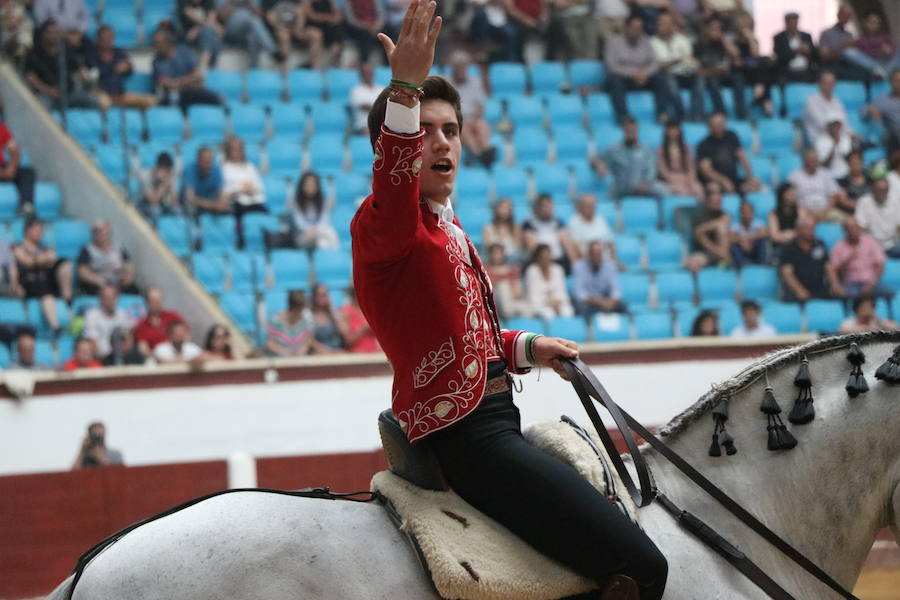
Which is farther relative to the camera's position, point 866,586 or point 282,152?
point 282,152

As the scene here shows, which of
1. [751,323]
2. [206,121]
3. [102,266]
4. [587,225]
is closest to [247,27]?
[206,121]

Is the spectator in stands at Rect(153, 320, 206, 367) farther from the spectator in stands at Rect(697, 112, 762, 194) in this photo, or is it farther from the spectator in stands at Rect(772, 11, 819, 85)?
the spectator in stands at Rect(772, 11, 819, 85)

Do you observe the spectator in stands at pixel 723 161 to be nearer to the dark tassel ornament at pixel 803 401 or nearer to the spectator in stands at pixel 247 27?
the spectator in stands at pixel 247 27

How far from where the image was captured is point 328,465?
7488mm

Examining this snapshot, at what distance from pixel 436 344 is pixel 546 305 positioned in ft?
20.7

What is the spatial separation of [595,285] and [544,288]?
1.62 ft

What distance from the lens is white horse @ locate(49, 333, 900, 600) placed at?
2.19m

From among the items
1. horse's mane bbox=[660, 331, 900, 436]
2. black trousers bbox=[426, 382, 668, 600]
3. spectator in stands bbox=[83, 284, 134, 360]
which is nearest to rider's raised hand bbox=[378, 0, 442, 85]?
black trousers bbox=[426, 382, 668, 600]

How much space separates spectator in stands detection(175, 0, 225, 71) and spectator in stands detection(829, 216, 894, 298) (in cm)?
540

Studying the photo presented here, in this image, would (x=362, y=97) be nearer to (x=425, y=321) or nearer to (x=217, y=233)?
(x=217, y=233)

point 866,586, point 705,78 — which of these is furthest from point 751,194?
point 866,586

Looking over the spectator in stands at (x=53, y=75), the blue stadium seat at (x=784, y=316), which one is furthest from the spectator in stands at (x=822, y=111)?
the spectator in stands at (x=53, y=75)

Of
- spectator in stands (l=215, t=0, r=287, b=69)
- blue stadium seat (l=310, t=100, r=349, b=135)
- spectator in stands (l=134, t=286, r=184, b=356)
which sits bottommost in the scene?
spectator in stands (l=134, t=286, r=184, b=356)

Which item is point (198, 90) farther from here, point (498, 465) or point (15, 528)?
point (498, 465)
